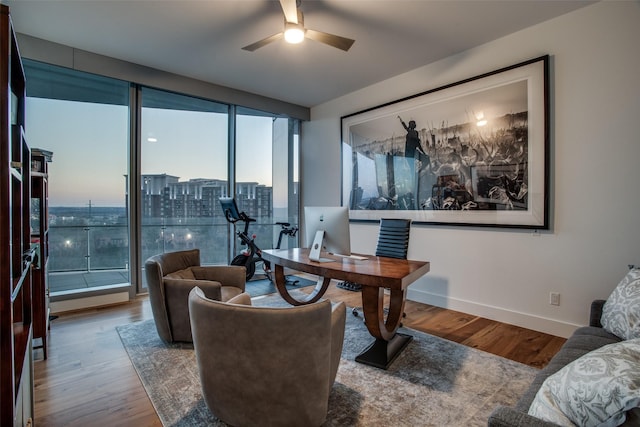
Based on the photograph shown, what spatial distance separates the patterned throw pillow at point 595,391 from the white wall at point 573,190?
2.07m

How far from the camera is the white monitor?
2689mm

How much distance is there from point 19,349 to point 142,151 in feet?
11.1

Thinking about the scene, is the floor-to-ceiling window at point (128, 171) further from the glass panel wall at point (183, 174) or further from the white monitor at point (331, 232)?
the white monitor at point (331, 232)

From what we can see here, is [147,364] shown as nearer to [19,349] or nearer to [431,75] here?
[19,349]

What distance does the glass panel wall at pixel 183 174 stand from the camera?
4250mm

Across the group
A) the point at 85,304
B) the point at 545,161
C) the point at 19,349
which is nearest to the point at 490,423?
the point at 19,349

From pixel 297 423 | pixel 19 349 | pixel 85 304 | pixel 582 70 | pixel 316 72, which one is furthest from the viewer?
pixel 316 72

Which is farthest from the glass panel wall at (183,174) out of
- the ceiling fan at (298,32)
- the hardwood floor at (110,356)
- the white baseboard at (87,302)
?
the ceiling fan at (298,32)

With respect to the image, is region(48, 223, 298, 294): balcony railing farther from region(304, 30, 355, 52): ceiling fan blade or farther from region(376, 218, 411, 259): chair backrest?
region(304, 30, 355, 52): ceiling fan blade

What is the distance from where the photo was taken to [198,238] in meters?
4.75

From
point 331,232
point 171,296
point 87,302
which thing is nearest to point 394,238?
point 331,232

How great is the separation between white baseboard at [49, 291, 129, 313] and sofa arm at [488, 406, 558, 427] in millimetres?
4182

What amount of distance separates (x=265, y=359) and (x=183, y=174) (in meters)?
3.80

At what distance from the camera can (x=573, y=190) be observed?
2.85m
